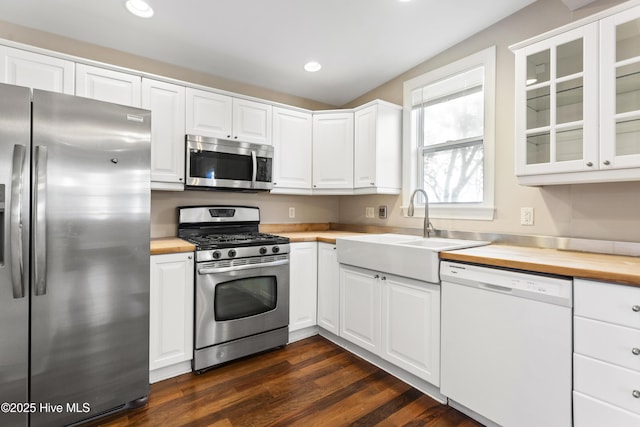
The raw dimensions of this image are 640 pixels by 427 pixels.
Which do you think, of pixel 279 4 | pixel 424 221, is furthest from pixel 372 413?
pixel 279 4

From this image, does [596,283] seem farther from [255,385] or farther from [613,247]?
[255,385]

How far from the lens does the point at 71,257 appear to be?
1644 millimetres

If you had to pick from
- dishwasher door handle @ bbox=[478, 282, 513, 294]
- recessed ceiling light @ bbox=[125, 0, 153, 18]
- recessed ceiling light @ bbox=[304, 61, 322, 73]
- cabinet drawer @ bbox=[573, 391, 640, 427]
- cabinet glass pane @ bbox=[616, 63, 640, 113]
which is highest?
recessed ceiling light @ bbox=[304, 61, 322, 73]

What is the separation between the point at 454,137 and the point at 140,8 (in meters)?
2.53

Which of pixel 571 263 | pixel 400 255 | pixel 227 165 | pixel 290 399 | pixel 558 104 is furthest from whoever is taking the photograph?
pixel 227 165

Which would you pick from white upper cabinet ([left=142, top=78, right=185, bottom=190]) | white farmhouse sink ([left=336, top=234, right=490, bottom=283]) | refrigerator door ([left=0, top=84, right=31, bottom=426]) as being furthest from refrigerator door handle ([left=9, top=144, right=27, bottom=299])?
white farmhouse sink ([left=336, top=234, right=490, bottom=283])

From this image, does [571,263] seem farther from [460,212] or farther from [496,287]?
[460,212]

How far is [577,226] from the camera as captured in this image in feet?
6.41

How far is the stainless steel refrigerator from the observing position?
1.50m

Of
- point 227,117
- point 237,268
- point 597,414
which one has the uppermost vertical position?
point 227,117

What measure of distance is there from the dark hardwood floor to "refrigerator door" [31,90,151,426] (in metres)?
0.26

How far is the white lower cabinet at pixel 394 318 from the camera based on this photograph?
1937mm

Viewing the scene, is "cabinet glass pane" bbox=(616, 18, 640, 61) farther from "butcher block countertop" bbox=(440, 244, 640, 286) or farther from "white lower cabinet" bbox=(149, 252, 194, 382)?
"white lower cabinet" bbox=(149, 252, 194, 382)

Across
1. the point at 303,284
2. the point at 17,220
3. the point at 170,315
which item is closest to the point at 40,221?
the point at 17,220
